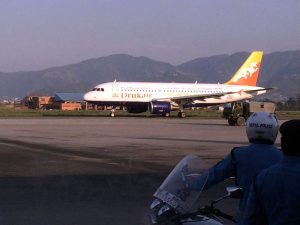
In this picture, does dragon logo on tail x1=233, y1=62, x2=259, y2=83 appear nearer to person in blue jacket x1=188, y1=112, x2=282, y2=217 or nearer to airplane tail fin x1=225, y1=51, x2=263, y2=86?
airplane tail fin x1=225, y1=51, x2=263, y2=86

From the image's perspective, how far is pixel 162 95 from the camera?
54438 mm

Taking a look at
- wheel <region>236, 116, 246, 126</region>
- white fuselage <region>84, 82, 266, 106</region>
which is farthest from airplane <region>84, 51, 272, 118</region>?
wheel <region>236, 116, 246, 126</region>

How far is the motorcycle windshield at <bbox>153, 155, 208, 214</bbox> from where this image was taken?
3.74 metres

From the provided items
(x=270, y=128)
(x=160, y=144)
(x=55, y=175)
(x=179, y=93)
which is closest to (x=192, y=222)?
(x=270, y=128)

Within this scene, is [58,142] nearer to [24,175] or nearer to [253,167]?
[24,175]

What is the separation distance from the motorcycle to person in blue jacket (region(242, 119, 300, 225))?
1.74 feet

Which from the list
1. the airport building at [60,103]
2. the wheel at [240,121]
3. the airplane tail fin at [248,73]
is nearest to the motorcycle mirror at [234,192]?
the wheel at [240,121]

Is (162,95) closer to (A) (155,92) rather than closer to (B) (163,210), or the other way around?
(A) (155,92)

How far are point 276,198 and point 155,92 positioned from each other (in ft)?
166

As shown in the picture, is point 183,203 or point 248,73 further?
point 248,73

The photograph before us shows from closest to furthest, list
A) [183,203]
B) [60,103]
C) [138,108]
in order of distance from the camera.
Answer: [183,203] < [138,108] < [60,103]

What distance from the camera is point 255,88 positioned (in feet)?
201

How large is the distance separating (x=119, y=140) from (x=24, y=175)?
11.5m

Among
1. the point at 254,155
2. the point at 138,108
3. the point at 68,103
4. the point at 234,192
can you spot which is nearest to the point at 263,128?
the point at 254,155
